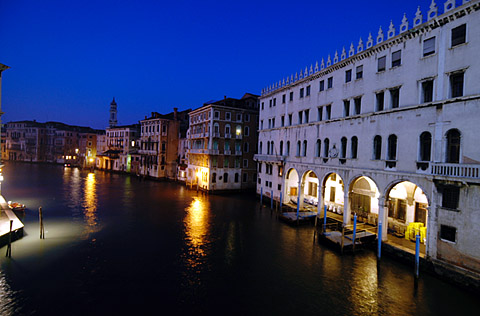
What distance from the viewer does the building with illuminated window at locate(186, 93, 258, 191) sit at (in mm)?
42281

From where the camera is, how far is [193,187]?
47.1 m

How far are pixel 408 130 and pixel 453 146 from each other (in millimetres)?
2747

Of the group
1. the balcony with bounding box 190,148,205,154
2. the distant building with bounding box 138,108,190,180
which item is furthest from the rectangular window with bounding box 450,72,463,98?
the distant building with bounding box 138,108,190,180

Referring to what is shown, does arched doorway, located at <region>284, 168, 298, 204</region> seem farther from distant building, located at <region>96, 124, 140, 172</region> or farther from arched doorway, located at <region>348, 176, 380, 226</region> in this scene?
distant building, located at <region>96, 124, 140, 172</region>

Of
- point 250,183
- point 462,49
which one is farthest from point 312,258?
point 250,183

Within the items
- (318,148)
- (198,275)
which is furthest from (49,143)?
(198,275)

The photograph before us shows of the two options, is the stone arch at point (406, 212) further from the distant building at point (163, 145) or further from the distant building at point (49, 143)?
the distant building at point (49, 143)

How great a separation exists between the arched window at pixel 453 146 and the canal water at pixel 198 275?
259 inches

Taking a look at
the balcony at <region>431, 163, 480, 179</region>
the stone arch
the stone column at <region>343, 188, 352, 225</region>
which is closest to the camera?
the balcony at <region>431, 163, 480, 179</region>

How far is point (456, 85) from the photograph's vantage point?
15148mm

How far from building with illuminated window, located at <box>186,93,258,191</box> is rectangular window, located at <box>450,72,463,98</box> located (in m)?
30.6

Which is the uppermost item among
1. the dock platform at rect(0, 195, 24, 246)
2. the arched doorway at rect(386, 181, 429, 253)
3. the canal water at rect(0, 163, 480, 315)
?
the arched doorway at rect(386, 181, 429, 253)

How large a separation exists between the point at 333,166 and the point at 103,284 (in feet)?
60.8

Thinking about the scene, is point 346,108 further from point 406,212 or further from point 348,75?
point 406,212
